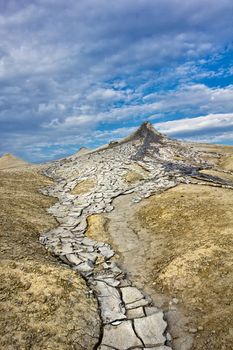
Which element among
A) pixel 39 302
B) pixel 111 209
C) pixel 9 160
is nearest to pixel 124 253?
pixel 39 302

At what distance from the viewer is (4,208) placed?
710 inches

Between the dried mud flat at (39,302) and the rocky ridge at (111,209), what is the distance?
1.83 feet

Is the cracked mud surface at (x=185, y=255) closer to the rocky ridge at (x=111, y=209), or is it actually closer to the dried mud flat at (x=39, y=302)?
the rocky ridge at (x=111, y=209)

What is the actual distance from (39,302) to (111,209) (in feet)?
35.9

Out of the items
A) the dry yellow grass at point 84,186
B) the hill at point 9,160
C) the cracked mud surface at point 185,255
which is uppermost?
the hill at point 9,160

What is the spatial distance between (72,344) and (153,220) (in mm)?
9654

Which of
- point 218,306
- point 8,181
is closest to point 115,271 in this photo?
point 218,306

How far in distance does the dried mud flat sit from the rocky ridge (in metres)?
0.56

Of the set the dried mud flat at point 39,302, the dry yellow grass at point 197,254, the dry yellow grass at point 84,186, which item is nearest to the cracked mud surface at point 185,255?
the dry yellow grass at point 197,254

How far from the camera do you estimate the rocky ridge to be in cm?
927

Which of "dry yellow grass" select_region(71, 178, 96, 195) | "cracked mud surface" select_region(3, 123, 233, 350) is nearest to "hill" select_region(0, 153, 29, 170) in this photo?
"cracked mud surface" select_region(3, 123, 233, 350)

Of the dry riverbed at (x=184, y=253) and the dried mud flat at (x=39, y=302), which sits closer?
the dried mud flat at (x=39, y=302)

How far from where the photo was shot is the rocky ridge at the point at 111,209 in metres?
9.27

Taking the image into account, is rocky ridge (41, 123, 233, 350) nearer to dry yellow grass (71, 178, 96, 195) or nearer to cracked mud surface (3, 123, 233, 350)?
cracked mud surface (3, 123, 233, 350)
